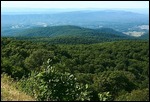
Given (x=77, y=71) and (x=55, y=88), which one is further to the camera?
(x=77, y=71)

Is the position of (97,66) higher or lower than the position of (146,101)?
lower

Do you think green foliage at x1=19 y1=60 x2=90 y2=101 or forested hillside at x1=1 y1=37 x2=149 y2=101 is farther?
forested hillside at x1=1 y1=37 x2=149 y2=101

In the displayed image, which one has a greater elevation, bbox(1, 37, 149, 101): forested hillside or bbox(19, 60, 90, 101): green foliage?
bbox(19, 60, 90, 101): green foliage

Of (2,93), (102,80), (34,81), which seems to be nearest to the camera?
(2,93)

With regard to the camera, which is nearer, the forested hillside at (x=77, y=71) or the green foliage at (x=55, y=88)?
the green foliage at (x=55, y=88)

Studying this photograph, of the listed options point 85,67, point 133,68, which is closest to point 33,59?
point 85,67

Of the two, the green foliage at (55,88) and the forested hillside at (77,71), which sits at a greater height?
the green foliage at (55,88)

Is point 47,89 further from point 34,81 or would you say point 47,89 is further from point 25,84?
point 25,84

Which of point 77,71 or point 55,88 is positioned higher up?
point 55,88
